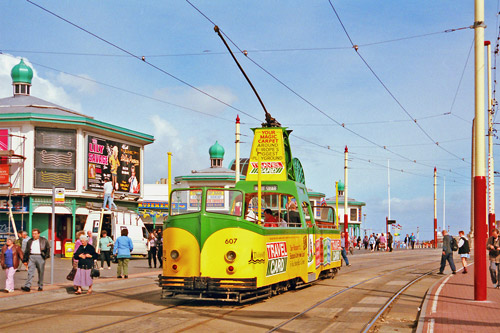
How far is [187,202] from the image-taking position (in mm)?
14617

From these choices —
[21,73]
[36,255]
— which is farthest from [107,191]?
[36,255]

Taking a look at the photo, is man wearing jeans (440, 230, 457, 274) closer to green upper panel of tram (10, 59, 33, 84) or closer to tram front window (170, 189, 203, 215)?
tram front window (170, 189, 203, 215)

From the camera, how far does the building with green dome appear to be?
1499 inches

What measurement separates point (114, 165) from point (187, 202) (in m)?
29.4

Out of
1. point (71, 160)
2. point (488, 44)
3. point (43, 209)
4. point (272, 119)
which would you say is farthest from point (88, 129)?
point (488, 44)

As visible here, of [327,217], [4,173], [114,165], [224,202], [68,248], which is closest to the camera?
[224,202]

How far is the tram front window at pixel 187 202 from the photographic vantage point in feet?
48.5

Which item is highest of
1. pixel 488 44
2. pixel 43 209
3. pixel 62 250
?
pixel 488 44

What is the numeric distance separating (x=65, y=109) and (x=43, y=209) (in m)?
8.53

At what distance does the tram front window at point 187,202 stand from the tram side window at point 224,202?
27 cm

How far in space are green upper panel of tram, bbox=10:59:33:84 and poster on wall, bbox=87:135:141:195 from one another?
28.7 ft

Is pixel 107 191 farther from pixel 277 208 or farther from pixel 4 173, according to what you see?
pixel 277 208

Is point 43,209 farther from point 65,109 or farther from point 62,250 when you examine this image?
point 65,109

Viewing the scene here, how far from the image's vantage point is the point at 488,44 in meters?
37.6
